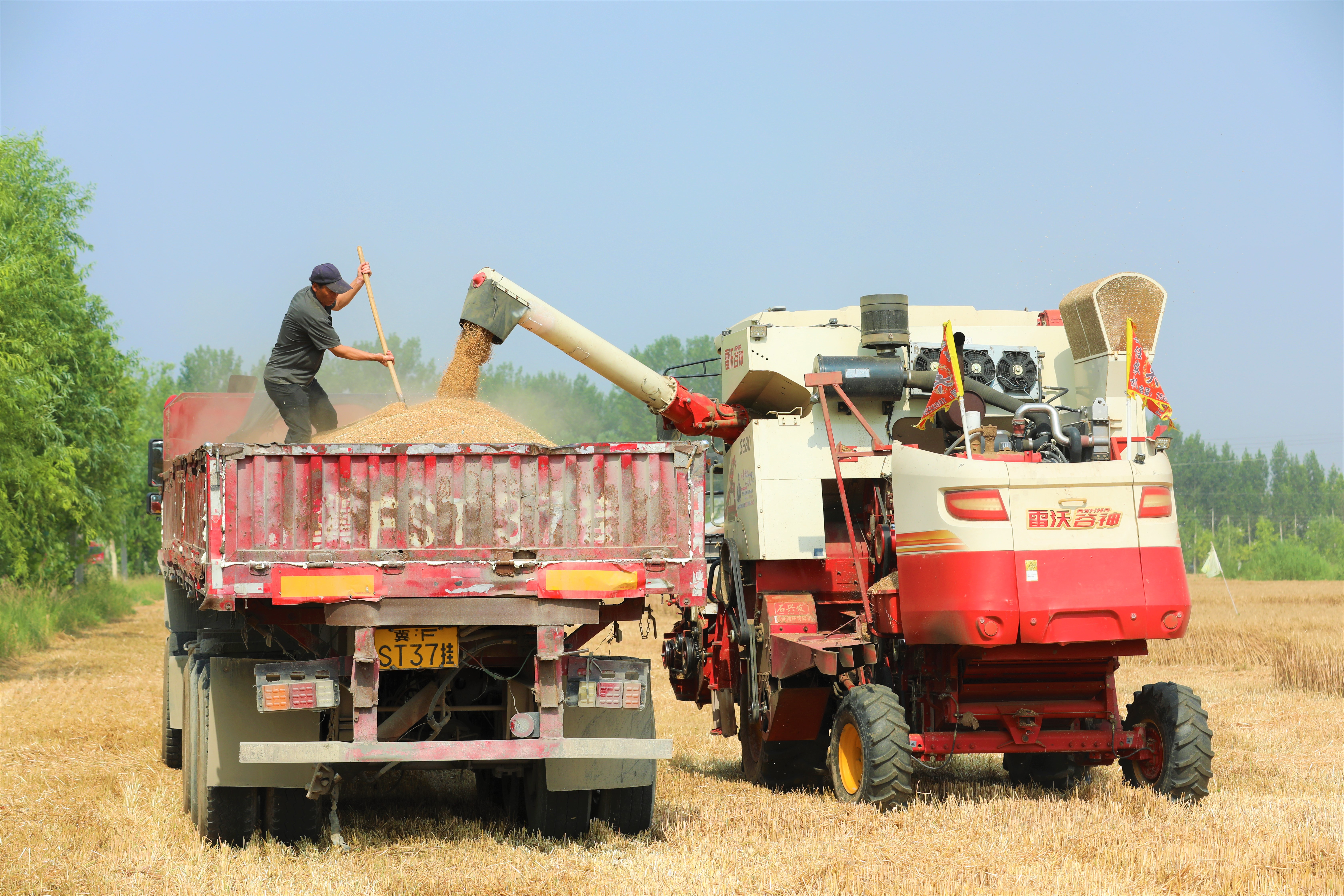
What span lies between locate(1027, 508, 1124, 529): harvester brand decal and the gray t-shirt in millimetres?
4509

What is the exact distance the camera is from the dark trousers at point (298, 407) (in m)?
9.27

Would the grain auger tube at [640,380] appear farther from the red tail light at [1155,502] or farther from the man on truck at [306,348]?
the red tail light at [1155,502]

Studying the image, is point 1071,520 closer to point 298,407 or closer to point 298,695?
point 298,695

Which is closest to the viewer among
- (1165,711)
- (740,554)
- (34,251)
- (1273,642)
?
(1165,711)

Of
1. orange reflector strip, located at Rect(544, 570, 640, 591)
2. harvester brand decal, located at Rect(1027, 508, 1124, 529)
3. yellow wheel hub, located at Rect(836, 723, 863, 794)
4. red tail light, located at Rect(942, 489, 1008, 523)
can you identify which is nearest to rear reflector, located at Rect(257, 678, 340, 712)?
orange reflector strip, located at Rect(544, 570, 640, 591)

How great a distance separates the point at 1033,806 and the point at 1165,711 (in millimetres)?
1125

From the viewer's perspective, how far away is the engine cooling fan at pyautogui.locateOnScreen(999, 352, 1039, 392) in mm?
10250

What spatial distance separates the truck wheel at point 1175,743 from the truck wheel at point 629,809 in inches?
123

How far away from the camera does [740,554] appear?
1038 cm

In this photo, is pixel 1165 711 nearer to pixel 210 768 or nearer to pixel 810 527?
pixel 810 527

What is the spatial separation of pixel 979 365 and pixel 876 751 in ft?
10.6

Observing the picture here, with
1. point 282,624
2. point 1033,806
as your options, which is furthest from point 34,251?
point 1033,806

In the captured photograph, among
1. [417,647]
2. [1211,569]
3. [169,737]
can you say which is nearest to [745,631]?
[417,647]

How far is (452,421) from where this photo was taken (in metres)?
8.30
